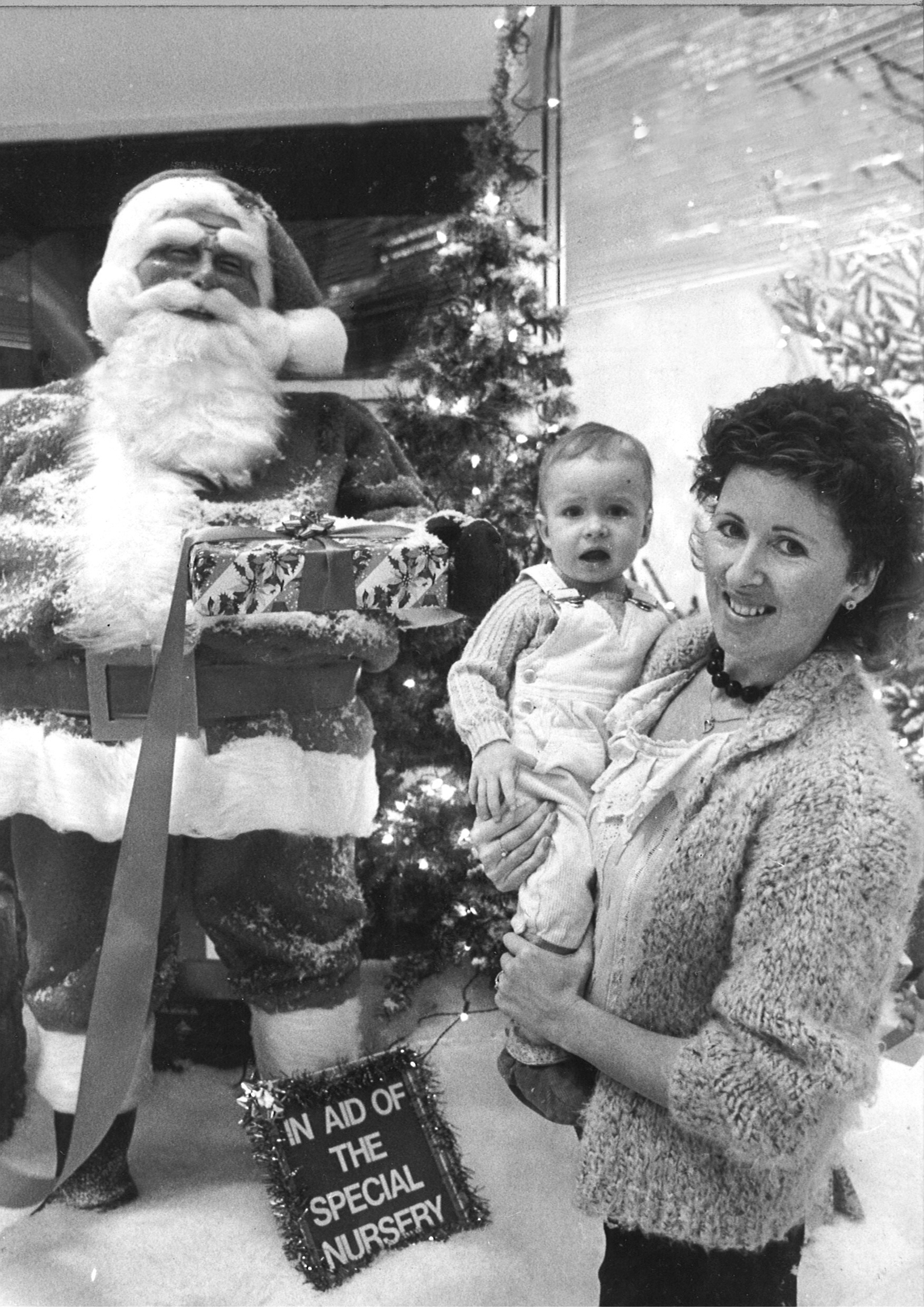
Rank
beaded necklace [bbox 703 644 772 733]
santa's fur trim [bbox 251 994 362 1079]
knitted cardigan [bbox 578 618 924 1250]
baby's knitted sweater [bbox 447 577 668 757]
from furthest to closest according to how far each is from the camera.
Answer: santa's fur trim [bbox 251 994 362 1079]
baby's knitted sweater [bbox 447 577 668 757]
beaded necklace [bbox 703 644 772 733]
knitted cardigan [bbox 578 618 924 1250]

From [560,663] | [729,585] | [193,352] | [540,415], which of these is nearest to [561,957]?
[560,663]

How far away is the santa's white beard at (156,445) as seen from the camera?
155cm

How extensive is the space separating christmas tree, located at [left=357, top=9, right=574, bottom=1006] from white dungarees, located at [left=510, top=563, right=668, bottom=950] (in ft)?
0.70

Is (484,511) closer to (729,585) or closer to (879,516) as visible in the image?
(729,585)

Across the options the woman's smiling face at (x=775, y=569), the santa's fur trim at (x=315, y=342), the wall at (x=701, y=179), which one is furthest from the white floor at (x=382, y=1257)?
the santa's fur trim at (x=315, y=342)

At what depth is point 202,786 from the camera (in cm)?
162

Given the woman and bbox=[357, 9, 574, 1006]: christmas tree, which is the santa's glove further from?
the woman

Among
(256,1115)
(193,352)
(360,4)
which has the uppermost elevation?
(360,4)

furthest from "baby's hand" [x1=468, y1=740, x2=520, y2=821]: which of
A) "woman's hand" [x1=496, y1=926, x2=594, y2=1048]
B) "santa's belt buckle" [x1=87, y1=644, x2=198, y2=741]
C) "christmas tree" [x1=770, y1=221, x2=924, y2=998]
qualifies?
"christmas tree" [x1=770, y1=221, x2=924, y2=998]

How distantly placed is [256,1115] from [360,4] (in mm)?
1653

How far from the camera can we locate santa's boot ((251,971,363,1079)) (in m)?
1.68

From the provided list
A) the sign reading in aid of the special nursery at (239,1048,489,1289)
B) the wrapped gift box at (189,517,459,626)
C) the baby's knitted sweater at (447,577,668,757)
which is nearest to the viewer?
the baby's knitted sweater at (447,577,668,757)

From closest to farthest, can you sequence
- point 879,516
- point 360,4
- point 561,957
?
point 879,516, point 561,957, point 360,4

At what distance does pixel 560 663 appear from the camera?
1351mm
